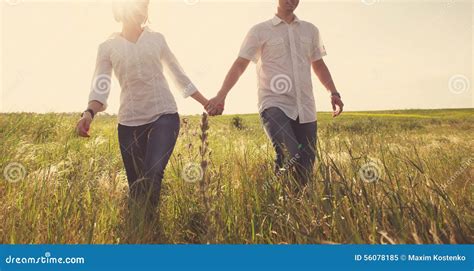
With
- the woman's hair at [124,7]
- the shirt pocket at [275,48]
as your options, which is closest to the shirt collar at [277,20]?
the shirt pocket at [275,48]

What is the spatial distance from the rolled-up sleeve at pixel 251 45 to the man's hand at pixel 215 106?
1.52 feet

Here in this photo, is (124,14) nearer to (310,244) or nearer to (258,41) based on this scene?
(258,41)

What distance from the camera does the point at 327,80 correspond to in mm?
4312

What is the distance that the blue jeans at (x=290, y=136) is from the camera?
3691 millimetres

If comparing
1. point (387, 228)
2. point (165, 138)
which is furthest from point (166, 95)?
point (387, 228)

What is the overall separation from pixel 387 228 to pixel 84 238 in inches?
65.3

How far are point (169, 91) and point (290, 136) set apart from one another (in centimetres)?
106

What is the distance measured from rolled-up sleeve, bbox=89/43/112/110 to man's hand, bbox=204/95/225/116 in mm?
819

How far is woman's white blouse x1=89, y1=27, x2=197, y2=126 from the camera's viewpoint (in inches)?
135

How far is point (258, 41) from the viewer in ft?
13.1
